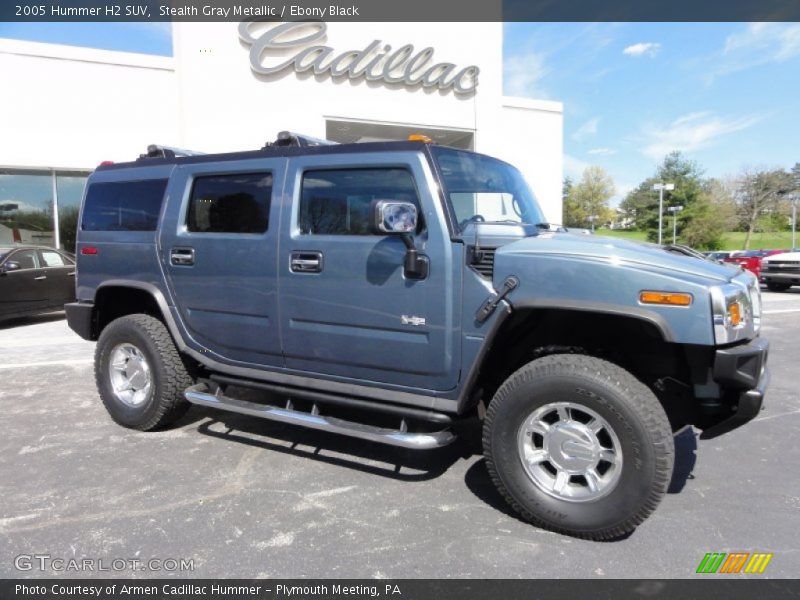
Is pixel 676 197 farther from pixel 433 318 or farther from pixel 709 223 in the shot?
pixel 433 318

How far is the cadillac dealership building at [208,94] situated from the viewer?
13141 millimetres

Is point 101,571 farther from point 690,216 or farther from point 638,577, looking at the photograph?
point 690,216

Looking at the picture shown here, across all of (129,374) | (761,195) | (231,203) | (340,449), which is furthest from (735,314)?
(761,195)

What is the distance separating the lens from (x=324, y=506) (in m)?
3.20

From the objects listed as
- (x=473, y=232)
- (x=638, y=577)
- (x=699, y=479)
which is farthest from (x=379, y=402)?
(x=699, y=479)

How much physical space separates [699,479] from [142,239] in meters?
4.30

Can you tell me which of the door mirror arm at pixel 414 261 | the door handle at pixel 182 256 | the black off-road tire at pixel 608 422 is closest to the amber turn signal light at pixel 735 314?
the black off-road tire at pixel 608 422

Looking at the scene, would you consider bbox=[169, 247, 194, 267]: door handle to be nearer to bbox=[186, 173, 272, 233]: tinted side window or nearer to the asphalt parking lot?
bbox=[186, 173, 272, 233]: tinted side window

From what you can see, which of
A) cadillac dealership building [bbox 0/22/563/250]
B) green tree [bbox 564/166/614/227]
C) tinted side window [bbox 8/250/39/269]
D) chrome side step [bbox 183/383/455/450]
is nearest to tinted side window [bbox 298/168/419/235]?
chrome side step [bbox 183/383/455/450]

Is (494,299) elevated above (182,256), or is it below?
below

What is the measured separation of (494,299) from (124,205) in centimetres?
323

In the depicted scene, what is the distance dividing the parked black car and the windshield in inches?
364
